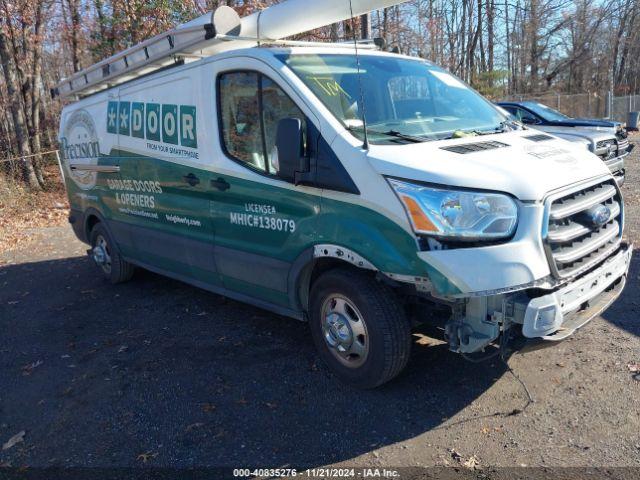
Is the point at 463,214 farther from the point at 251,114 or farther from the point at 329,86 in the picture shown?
the point at 251,114

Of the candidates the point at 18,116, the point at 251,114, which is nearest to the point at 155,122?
the point at 251,114

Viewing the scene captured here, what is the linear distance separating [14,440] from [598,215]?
4.07 m

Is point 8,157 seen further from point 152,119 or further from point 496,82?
point 496,82

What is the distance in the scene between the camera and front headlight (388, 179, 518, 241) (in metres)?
2.99

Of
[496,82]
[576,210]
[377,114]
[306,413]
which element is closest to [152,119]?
[377,114]

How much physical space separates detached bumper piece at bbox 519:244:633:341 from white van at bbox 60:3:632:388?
0.5 inches

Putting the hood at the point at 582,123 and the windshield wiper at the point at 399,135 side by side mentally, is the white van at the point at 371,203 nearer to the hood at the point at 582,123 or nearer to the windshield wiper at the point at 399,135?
the windshield wiper at the point at 399,135

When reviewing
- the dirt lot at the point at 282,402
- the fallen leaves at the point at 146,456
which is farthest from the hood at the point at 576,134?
the fallen leaves at the point at 146,456

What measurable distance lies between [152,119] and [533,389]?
4121mm

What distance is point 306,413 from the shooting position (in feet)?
11.8

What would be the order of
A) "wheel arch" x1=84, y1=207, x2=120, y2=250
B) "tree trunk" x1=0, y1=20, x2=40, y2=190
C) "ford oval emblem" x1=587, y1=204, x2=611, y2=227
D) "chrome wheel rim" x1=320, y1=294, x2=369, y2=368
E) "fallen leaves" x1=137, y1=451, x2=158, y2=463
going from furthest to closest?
"tree trunk" x1=0, y1=20, x2=40, y2=190 < "wheel arch" x1=84, y1=207, x2=120, y2=250 < "chrome wheel rim" x1=320, y1=294, x2=369, y2=368 < "ford oval emblem" x1=587, y1=204, x2=611, y2=227 < "fallen leaves" x1=137, y1=451, x2=158, y2=463

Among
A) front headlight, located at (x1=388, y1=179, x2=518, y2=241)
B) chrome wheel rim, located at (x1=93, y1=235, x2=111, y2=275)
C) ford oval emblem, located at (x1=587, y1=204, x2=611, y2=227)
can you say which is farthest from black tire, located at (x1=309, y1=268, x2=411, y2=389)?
chrome wheel rim, located at (x1=93, y1=235, x2=111, y2=275)

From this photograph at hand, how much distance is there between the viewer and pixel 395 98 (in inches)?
163

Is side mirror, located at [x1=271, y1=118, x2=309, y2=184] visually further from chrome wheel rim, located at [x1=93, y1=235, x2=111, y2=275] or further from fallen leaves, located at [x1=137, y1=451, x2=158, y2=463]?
chrome wheel rim, located at [x1=93, y1=235, x2=111, y2=275]
